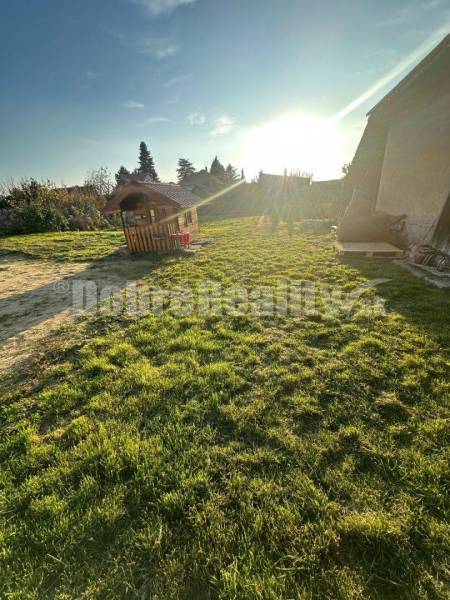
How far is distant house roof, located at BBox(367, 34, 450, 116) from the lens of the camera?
22.6ft

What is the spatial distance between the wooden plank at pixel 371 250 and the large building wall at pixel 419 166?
73cm

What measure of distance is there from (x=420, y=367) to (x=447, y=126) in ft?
26.1

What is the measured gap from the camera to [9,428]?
2645 millimetres

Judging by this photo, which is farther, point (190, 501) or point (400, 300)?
point (400, 300)

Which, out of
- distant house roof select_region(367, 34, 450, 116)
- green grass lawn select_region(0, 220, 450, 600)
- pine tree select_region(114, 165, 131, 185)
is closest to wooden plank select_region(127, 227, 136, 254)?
green grass lawn select_region(0, 220, 450, 600)

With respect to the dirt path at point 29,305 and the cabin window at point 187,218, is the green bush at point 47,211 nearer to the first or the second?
the cabin window at point 187,218

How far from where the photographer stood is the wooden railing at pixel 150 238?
10.6 metres

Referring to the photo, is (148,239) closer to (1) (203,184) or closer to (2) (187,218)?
(2) (187,218)

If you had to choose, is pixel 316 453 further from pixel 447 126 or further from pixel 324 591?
pixel 447 126

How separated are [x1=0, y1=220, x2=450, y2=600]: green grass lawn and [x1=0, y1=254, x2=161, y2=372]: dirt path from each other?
2.78 feet

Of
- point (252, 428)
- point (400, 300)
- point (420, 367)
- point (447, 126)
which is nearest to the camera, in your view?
point (252, 428)

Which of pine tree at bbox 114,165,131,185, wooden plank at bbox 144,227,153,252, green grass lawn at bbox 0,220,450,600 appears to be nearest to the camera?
green grass lawn at bbox 0,220,450,600

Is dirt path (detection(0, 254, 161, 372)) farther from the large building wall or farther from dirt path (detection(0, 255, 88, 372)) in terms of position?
the large building wall

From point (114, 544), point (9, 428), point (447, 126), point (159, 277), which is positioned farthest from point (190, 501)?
point (447, 126)
